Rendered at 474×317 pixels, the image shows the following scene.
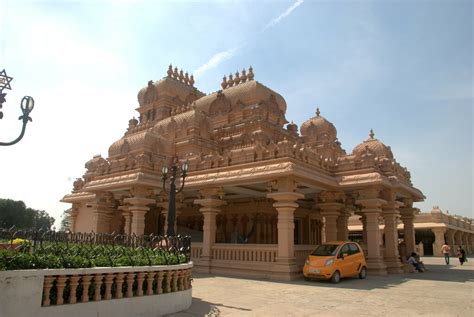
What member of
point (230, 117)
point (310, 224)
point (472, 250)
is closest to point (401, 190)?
point (310, 224)

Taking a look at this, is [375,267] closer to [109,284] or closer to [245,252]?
[245,252]

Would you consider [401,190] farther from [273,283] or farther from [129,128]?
[129,128]

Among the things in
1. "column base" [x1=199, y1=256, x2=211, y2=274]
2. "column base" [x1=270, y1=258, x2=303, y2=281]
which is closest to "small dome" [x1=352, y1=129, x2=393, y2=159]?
"column base" [x1=270, y1=258, x2=303, y2=281]

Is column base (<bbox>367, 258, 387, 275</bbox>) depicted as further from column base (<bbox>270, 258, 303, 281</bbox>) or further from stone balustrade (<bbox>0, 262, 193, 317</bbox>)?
stone balustrade (<bbox>0, 262, 193, 317</bbox>)

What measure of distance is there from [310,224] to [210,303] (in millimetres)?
12506

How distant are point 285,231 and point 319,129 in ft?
39.2

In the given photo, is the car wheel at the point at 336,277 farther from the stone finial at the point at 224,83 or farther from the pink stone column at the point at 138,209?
the stone finial at the point at 224,83

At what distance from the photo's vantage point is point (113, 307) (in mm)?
6059

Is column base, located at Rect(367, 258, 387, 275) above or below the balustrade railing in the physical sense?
below

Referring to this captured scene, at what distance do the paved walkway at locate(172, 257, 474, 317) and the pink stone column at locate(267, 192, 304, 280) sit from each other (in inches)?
23.2

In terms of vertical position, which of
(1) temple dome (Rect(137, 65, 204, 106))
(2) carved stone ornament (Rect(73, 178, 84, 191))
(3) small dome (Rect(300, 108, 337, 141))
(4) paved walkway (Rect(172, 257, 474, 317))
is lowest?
(4) paved walkway (Rect(172, 257, 474, 317))

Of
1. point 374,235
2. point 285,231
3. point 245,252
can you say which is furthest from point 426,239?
point 285,231

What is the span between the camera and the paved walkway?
7.45 metres

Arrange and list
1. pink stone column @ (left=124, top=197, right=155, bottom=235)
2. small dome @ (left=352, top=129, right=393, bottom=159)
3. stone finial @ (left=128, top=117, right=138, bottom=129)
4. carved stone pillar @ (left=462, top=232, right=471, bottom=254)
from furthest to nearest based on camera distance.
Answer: carved stone pillar @ (left=462, top=232, right=471, bottom=254), stone finial @ (left=128, top=117, right=138, bottom=129), small dome @ (left=352, top=129, right=393, bottom=159), pink stone column @ (left=124, top=197, right=155, bottom=235)
